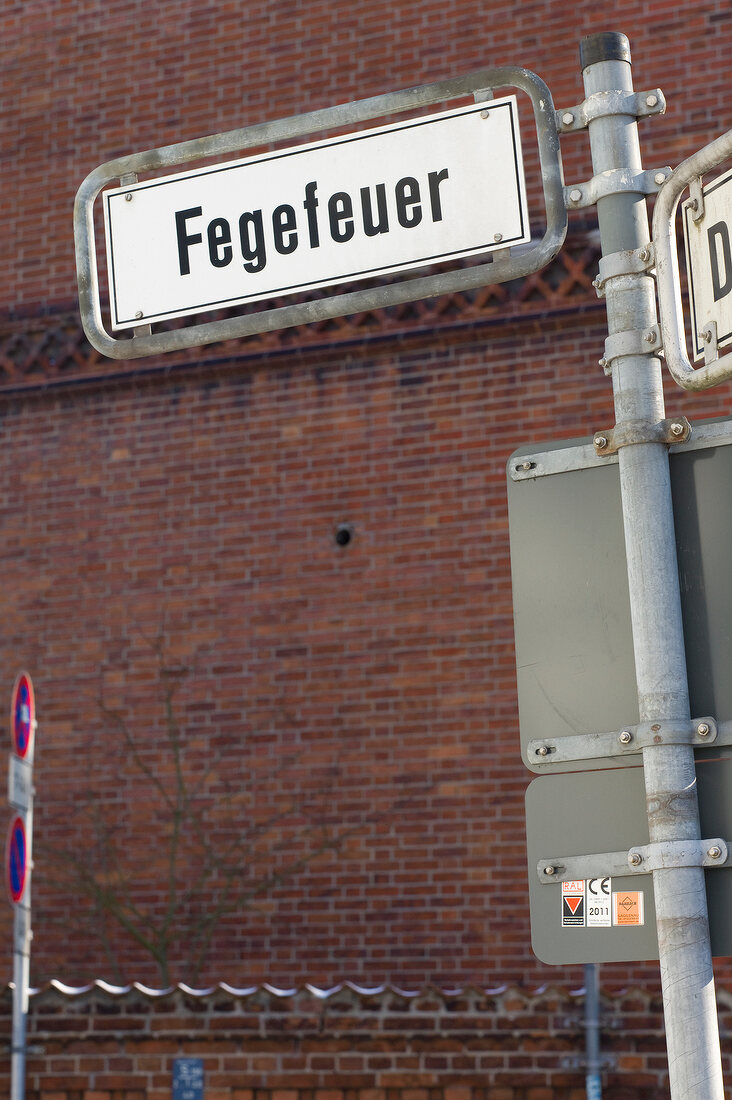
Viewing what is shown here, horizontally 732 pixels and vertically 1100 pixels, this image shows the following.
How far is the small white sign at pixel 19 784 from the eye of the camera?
22.0 ft

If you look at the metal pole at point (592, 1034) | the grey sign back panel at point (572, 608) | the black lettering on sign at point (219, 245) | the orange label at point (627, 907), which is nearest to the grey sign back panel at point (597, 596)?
the grey sign back panel at point (572, 608)

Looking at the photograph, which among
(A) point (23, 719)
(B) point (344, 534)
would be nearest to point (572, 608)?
(A) point (23, 719)

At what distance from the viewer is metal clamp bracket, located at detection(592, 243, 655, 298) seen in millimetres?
2908

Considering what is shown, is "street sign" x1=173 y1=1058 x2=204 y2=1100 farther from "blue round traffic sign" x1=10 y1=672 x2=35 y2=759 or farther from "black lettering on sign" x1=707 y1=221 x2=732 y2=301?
"black lettering on sign" x1=707 y1=221 x2=732 y2=301

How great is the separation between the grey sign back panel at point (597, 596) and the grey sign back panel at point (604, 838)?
4cm

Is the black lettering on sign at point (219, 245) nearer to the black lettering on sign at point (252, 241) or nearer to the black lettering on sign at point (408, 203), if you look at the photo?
the black lettering on sign at point (252, 241)

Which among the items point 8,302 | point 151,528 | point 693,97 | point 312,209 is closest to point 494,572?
point 151,528

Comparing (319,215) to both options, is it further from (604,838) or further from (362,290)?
(604,838)

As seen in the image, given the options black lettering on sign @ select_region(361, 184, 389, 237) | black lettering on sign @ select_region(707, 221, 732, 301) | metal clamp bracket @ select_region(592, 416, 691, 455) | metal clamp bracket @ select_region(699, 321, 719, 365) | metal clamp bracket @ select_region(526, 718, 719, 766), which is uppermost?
black lettering on sign @ select_region(361, 184, 389, 237)

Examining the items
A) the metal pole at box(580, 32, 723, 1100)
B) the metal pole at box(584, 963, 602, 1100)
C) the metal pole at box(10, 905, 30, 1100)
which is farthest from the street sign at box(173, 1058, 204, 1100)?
the metal pole at box(580, 32, 723, 1100)

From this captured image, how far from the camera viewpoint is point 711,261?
2869 millimetres

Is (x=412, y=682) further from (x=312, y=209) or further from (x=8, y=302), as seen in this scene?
(x=312, y=209)

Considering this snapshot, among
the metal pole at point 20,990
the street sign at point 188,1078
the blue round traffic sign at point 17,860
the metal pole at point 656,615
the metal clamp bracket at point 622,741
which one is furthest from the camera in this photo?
the street sign at point 188,1078

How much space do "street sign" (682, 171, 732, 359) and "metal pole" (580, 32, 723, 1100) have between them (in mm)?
93
